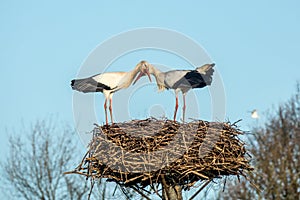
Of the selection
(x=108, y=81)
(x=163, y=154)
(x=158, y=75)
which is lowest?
(x=163, y=154)

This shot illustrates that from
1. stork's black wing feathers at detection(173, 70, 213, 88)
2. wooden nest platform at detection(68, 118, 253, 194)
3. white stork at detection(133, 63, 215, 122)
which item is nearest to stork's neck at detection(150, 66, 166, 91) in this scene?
white stork at detection(133, 63, 215, 122)

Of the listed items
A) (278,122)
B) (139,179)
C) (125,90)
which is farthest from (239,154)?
(278,122)

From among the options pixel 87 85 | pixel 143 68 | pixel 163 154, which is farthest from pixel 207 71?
pixel 163 154

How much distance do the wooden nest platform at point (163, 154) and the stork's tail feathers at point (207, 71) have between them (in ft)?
3.81

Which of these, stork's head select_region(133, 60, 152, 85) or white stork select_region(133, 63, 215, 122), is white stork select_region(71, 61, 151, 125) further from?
white stork select_region(133, 63, 215, 122)

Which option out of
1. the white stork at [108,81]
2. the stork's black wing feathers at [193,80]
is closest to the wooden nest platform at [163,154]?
the white stork at [108,81]

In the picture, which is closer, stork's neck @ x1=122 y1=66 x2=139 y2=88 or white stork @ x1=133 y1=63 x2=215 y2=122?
stork's neck @ x1=122 y1=66 x2=139 y2=88

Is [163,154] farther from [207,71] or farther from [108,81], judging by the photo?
[207,71]

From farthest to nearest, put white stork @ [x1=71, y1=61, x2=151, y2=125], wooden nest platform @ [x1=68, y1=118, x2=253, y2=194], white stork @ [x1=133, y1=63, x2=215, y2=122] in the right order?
white stork @ [x1=133, y1=63, x2=215, y2=122]
white stork @ [x1=71, y1=61, x2=151, y2=125]
wooden nest platform @ [x1=68, y1=118, x2=253, y2=194]

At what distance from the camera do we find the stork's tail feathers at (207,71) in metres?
8.54

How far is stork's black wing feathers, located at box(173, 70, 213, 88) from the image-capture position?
852 cm

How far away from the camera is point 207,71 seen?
341 inches

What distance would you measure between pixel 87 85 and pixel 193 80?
51.9 inches

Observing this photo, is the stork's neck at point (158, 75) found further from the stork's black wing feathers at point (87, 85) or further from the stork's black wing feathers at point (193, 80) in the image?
the stork's black wing feathers at point (87, 85)
